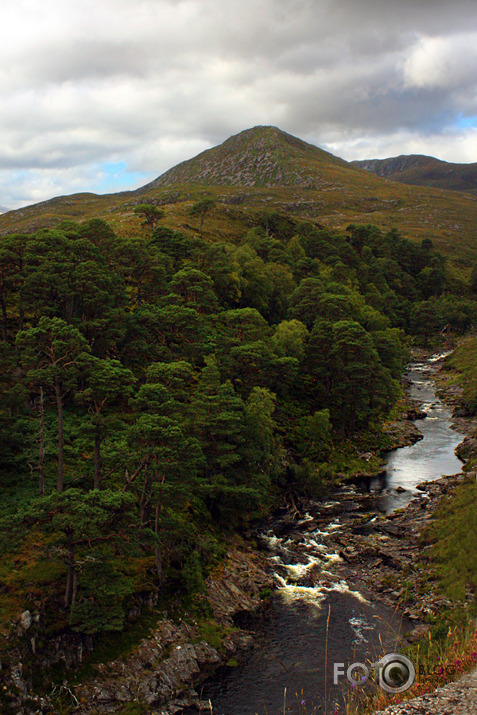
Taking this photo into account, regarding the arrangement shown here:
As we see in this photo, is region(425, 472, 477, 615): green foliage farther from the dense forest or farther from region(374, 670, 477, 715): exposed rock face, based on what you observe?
region(374, 670, 477, 715): exposed rock face

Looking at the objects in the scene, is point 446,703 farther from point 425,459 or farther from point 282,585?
point 425,459

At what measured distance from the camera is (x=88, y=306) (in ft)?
192

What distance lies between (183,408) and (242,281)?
182 feet

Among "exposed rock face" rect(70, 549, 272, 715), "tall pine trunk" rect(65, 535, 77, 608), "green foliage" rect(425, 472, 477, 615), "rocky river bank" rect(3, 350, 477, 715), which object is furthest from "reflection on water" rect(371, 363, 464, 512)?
"tall pine trunk" rect(65, 535, 77, 608)

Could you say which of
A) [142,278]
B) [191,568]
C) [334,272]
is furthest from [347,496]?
[334,272]

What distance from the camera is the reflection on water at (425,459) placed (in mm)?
58456

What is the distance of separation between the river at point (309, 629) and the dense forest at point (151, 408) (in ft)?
20.6

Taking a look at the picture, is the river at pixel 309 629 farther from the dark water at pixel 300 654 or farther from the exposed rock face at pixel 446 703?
the exposed rock face at pixel 446 703

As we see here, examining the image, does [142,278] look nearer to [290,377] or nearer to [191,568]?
[290,377]

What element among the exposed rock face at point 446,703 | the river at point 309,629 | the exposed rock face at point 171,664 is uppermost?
the exposed rock face at point 446,703

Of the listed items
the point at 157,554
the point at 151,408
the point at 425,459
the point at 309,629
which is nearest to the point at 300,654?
the point at 309,629

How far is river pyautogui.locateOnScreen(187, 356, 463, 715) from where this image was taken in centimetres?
2870

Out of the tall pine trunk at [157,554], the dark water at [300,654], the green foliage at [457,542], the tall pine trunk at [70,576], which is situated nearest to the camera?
the dark water at [300,654]

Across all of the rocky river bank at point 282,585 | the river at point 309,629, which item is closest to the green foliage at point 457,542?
the rocky river bank at point 282,585
